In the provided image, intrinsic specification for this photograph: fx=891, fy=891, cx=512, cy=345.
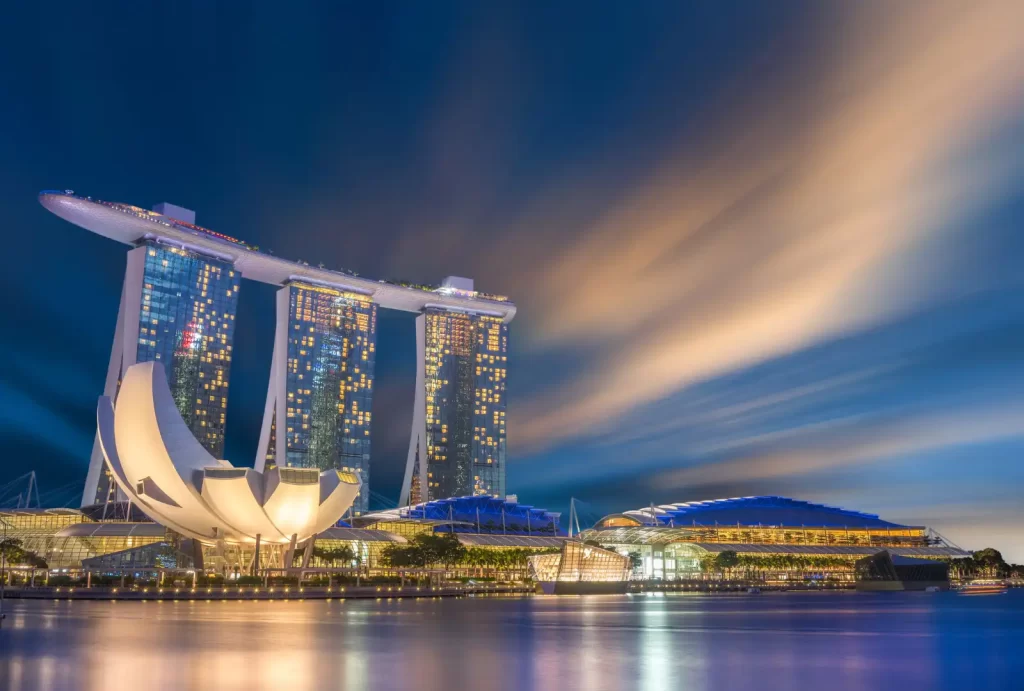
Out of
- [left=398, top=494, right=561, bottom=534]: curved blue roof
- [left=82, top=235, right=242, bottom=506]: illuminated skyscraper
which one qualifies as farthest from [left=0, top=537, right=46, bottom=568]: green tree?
[left=398, top=494, right=561, bottom=534]: curved blue roof

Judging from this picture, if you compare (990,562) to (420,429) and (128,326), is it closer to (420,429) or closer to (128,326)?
(420,429)

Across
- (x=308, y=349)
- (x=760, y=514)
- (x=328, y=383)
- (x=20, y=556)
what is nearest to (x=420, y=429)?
(x=328, y=383)

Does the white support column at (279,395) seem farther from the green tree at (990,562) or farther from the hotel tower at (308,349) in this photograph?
the green tree at (990,562)

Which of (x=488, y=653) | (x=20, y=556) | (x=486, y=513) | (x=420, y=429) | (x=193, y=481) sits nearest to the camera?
(x=488, y=653)

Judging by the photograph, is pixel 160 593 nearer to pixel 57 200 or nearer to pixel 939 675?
pixel 939 675

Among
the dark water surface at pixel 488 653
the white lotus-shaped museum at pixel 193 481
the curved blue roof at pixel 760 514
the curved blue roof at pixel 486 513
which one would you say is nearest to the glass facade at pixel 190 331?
the curved blue roof at pixel 486 513

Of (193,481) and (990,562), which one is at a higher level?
(193,481)
